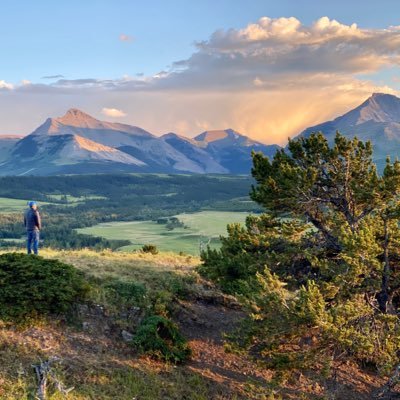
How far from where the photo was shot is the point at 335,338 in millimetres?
13875

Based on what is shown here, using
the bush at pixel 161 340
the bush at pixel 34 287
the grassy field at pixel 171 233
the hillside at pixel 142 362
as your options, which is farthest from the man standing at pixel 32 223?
the grassy field at pixel 171 233

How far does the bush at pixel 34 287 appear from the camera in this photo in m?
15.7

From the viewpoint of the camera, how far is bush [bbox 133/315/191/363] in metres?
16.6

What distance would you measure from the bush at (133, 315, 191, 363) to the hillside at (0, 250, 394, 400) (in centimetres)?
35

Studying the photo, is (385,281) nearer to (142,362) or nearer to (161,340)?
→ (161,340)

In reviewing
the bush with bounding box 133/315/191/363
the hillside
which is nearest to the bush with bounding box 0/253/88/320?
the hillside

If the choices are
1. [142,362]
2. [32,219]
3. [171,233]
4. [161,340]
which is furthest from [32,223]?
[171,233]

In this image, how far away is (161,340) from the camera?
16.9 metres

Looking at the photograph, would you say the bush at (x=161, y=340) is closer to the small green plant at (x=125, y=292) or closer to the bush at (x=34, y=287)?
the small green plant at (x=125, y=292)

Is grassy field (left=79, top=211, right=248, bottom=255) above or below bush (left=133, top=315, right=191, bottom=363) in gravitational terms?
below

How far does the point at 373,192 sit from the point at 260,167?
5.28 m

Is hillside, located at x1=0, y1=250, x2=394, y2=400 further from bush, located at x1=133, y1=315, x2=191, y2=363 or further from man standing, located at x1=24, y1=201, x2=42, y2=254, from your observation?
man standing, located at x1=24, y1=201, x2=42, y2=254

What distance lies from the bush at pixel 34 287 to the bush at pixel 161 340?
298 centimetres

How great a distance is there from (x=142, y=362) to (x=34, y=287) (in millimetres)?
4826
